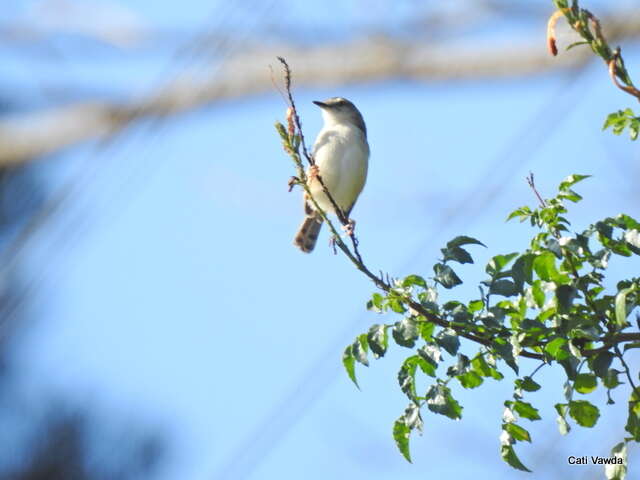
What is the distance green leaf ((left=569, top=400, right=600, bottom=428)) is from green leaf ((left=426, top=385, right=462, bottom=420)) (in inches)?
9.1

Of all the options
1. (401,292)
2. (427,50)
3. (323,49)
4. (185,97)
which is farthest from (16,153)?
(401,292)

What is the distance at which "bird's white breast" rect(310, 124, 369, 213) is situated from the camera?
18.3 feet

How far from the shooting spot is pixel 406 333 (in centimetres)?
232

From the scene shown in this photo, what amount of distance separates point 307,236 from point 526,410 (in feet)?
11.7

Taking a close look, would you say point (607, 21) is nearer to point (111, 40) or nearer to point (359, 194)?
point (359, 194)

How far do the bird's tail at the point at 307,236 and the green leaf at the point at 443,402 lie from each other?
349cm

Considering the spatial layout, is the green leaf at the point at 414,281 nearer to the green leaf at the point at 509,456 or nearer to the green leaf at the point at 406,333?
the green leaf at the point at 406,333

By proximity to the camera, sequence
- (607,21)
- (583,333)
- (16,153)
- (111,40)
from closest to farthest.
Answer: (583,333) → (607,21) → (111,40) → (16,153)

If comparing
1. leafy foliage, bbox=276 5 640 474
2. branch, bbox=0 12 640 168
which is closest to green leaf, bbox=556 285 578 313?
leafy foliage, bbox=276 5 640 474

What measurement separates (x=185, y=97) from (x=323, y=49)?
0.79m

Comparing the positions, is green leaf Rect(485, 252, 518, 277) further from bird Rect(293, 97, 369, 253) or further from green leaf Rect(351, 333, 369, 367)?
bird Rect(293, 97, 369, 253)

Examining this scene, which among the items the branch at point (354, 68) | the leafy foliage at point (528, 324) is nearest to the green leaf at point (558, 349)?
the leafy foliage at point (528, 324)

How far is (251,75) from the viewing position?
6457mm

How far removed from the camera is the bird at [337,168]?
5567 millimetres
